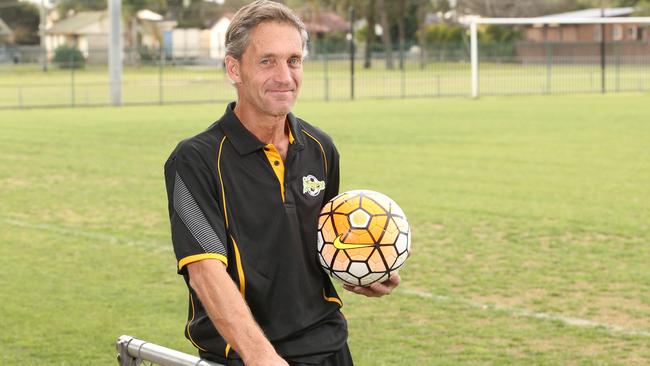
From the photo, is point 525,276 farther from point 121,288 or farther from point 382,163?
point 382,163

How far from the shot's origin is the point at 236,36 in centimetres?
356

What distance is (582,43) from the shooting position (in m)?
47.0

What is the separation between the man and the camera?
347 centimetres

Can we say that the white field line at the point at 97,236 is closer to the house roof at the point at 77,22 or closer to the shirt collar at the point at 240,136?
the shirt collar at the point at 240,136

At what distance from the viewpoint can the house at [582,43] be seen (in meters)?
48.3

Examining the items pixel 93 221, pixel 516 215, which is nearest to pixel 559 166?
pixel 516 215

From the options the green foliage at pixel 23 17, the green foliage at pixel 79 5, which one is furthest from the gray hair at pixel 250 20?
the green foliage at pixel 79 5

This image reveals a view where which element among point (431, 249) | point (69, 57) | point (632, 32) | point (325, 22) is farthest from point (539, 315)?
point (325, 22)

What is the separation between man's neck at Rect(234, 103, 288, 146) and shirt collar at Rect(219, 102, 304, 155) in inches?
1.1

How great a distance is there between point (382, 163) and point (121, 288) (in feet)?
31.1

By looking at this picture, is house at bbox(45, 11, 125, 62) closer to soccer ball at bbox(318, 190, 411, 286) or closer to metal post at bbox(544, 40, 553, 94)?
metal post at bbox(544, 40, 553, 94)

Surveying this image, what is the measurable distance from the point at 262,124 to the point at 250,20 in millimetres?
347

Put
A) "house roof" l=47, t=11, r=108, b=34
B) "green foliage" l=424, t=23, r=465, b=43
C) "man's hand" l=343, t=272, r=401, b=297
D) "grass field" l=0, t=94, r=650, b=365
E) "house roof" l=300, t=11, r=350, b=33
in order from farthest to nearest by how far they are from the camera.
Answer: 1. "house roof" l=47, t=11, r=108, b=34
2. "house roof" l=300, t=11, r=350, b=33
3. "green foliage" l=424, t=23, r=465, b=43
4. "grass field" l=0, t=94, r=650, b=365
5. "man's hand" l=343, t=272, r=401, b=297

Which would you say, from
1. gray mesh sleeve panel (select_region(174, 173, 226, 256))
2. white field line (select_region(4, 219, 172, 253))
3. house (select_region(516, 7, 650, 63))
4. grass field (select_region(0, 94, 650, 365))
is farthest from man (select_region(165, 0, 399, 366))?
house (select_region(516, 7, 650, 63))
